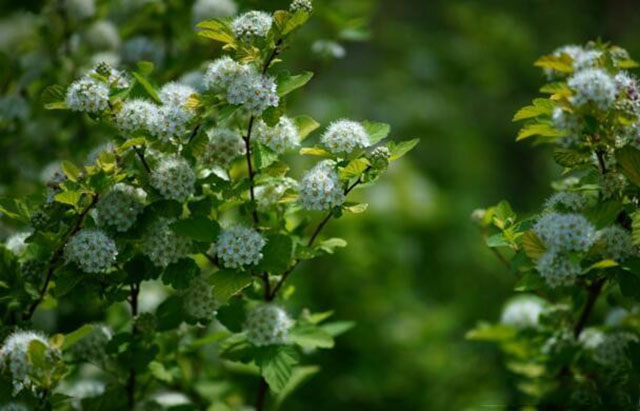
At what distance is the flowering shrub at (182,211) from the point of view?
5.76 ft

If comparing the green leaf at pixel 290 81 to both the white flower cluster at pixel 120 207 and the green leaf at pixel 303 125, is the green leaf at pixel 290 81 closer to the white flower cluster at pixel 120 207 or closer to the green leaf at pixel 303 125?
the green leaf at pixel 303 125

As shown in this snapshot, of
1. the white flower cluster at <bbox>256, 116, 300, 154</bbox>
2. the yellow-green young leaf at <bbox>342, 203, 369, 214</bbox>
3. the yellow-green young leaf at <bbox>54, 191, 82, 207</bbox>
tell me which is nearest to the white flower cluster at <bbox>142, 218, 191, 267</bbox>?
the yellow-green young leaf at <bbox>54, 191, 82, 207</bbox>

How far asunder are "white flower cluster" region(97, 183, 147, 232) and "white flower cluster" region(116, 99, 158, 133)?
170 mm

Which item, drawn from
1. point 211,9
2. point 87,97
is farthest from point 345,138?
point 211,9

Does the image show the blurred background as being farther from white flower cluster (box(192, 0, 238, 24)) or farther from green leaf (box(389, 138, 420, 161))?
green leaf (box(389, 138, 420, 161))

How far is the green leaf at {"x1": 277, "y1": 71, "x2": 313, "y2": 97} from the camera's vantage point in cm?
179

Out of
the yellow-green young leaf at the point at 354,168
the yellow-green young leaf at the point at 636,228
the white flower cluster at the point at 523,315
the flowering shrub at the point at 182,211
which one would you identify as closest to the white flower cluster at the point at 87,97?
the flowering shrub at the point at 182,211

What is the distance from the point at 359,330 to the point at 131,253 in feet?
6.21

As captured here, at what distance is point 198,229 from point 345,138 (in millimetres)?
427

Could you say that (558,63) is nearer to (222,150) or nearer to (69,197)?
(222,150)

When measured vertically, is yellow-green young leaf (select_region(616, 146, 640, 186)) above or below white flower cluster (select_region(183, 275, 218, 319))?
above

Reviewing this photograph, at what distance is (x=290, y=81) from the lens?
1.81m

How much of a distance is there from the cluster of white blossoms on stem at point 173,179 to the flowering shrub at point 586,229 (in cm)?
78

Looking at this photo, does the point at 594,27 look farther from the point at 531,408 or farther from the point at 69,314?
the point at 69,314
